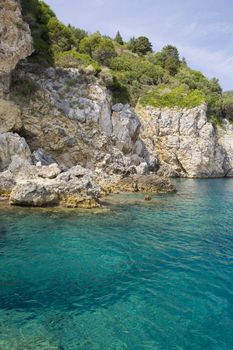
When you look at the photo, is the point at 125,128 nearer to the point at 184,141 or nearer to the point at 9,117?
the point at 184,141

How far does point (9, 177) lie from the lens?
23719 millimetres

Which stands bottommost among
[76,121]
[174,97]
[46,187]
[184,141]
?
[46,187]

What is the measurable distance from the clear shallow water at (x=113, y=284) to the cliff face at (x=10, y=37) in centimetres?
1778

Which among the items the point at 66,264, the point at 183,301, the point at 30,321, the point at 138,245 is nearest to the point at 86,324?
the point at 30,321

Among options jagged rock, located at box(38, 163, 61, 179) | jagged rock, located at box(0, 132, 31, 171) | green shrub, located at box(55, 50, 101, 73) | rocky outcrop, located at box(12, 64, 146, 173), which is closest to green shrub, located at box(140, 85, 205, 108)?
rocky outcrop, located at box(12, 64, 146, 173)

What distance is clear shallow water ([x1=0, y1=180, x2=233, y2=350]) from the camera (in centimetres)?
763

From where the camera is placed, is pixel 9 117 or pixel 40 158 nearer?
pixel 9 117

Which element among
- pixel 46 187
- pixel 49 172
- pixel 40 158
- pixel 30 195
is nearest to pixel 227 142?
pixel 40 158

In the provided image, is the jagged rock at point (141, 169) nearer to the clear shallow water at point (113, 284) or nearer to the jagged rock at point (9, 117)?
the jagged rock at point (9, 117)

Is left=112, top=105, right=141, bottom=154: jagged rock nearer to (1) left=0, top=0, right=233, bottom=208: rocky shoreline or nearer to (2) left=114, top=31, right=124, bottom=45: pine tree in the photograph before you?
(1) left=0, top=0, right=233, bottom=208: rocky shoreline

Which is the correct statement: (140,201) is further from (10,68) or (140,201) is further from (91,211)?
(10,68)

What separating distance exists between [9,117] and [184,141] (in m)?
36.9

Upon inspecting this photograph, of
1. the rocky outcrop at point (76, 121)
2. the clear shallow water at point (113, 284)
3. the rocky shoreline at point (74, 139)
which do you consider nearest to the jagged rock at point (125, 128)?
the rocky outcrop at point (76, 121)

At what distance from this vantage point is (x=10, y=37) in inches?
1197
